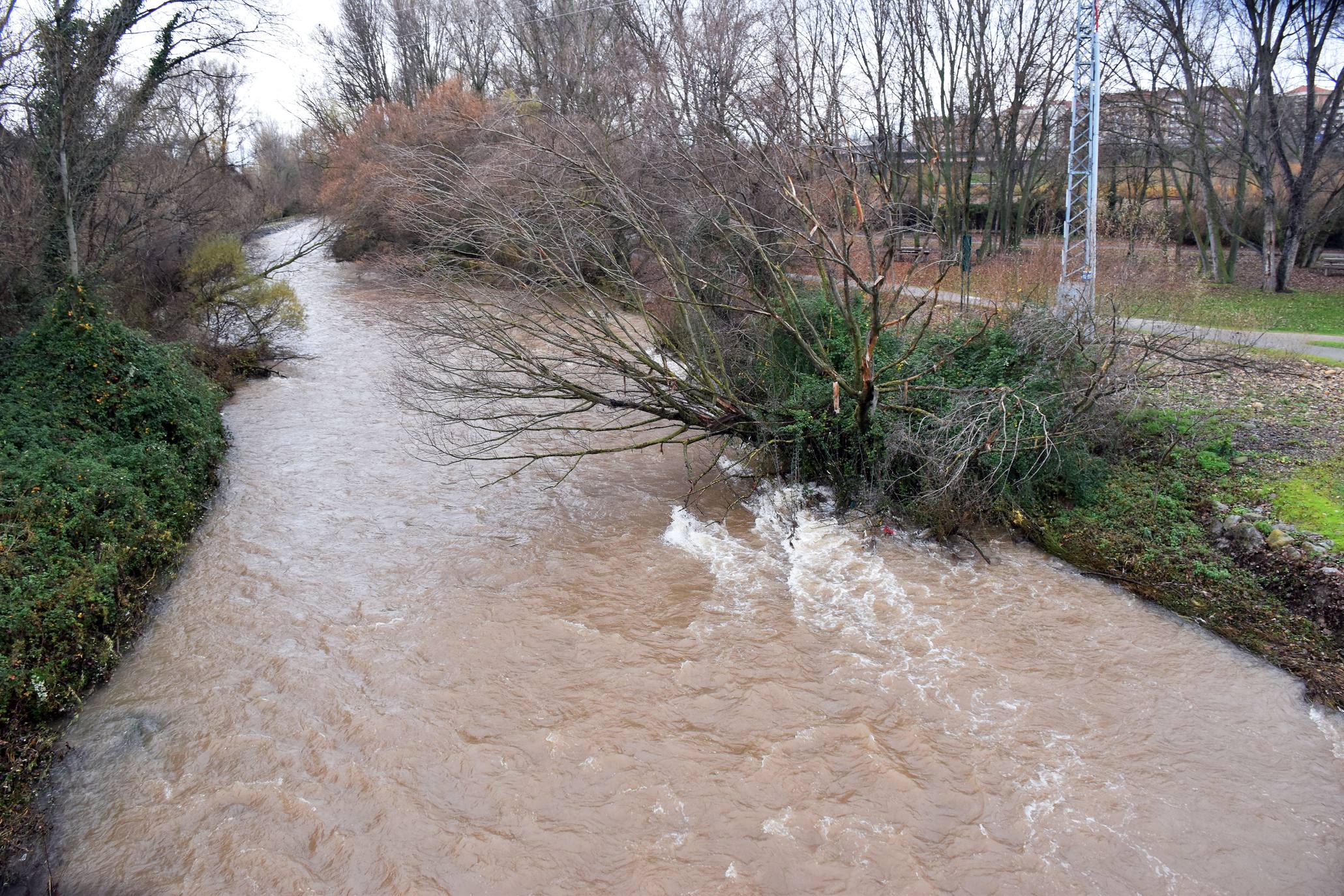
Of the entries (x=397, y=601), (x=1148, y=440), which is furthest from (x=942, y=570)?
(x=397, y=601)

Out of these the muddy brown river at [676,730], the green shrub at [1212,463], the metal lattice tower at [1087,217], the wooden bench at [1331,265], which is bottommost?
the muddy brown river at [676,730]

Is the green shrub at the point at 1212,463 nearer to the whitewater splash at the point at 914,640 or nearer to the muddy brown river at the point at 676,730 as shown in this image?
the muddy brown river at the point at 676,730

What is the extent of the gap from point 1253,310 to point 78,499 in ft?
71.1

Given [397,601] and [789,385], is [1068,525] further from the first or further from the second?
[397,601]

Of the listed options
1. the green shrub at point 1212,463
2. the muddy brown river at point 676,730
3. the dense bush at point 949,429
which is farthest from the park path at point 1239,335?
the muddy brown river at point 676,730

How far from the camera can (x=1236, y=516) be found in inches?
380

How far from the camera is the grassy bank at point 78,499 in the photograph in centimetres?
748

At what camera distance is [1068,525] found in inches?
412

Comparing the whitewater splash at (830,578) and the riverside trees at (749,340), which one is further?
the riverside trees at (749,340)

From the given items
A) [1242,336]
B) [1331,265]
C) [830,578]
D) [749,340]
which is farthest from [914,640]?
[1331,265]

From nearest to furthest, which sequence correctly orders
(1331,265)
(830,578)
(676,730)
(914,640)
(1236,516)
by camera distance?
1. (676,730)
2. (914,640)
3. (1236,516)
4. (830,578)
5. (1331,265)

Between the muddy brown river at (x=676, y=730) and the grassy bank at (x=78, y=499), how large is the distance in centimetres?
39

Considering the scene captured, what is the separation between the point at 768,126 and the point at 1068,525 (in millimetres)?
7272

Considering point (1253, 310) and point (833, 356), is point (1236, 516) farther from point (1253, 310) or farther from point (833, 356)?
point (1253, 310)
